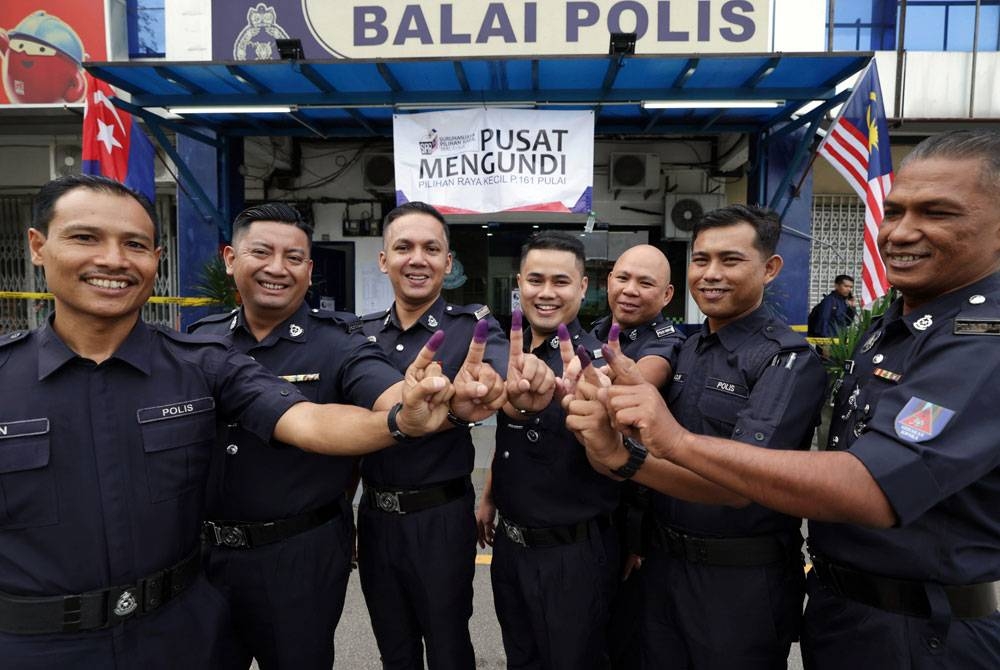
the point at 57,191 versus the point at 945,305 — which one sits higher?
the point at 57,191

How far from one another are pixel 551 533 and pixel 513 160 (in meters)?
4.01

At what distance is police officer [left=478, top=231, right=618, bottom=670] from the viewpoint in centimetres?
204

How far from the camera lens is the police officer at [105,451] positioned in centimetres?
132

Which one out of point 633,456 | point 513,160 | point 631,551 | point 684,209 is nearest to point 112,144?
point 513,160

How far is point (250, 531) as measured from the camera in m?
1.89

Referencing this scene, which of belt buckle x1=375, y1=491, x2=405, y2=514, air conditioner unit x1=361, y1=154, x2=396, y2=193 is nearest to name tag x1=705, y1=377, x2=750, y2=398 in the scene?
belt buckle x1=375, y1=491, x2=405, y2=514

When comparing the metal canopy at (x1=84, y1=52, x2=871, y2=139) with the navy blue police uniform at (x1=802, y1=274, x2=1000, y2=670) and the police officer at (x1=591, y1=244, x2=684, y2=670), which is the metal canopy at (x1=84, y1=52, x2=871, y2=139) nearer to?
the police officer at (x1=591, y1=244, x2=684, y2=670)

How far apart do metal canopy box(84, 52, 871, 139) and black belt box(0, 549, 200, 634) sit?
4.37 meters

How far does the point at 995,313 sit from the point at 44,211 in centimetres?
225

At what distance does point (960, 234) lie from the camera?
1.30m

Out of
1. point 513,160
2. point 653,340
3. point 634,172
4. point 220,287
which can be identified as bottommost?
point 653,340

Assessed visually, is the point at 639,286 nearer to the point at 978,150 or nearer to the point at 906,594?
the point at 978,150

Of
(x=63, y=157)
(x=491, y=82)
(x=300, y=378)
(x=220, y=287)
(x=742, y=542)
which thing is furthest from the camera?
(x=63, y=157)

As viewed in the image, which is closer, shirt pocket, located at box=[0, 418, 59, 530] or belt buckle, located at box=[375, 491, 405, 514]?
shirt pocket, located at box=[0, 418, 59, 530]
